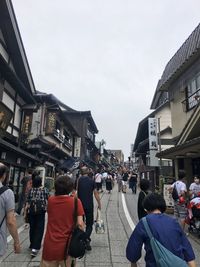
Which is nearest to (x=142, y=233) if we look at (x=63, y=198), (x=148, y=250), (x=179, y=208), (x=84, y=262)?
(x=148, y=250)

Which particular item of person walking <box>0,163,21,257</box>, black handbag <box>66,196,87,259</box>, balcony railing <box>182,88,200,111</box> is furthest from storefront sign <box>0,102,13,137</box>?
balcony railing <box>182,88,200,111</box>

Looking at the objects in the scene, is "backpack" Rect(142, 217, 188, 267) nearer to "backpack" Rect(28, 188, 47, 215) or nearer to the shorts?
"backpack" Rect(28, 188, 47, 215)

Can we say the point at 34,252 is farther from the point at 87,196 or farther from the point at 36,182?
the point at 87,196

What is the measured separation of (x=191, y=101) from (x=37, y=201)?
34.3 ft

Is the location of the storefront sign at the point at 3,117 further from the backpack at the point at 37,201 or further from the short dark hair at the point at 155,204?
the short dark hair at the point at 155,204

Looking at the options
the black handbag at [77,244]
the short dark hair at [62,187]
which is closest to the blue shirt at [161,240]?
the black handbag at [77,244]

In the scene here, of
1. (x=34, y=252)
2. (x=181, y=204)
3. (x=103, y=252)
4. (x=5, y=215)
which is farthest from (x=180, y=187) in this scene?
(x=5, y=215)

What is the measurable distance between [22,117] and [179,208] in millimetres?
10390

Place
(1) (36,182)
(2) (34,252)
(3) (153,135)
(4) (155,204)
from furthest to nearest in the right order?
(3) (153,135)
(1) (36,182)
(2) (34,252)
(4) (155,204)

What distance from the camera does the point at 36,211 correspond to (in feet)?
18.9

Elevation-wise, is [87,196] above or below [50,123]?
below

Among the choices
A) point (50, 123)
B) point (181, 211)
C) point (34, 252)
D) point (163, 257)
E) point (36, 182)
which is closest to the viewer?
point (163, 257)

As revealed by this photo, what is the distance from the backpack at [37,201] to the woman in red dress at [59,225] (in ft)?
7.95

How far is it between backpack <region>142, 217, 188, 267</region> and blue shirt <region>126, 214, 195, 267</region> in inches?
1.6
